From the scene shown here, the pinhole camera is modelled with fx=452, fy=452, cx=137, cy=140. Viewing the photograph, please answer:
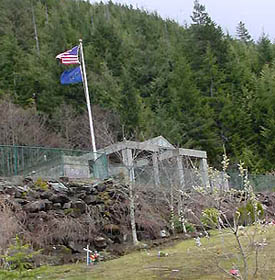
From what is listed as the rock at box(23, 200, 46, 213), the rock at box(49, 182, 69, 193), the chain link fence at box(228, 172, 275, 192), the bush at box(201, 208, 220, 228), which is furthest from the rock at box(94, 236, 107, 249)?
the chain link fence at box(228, 172, 275, 192)

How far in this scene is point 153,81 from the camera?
43.2 metres

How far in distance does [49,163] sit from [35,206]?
12.5ft

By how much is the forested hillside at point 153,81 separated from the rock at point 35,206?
17.3 metres

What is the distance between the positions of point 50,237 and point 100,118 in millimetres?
21794

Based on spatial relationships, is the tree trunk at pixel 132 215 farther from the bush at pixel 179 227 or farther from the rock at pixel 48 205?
the rock at pixel 48 205

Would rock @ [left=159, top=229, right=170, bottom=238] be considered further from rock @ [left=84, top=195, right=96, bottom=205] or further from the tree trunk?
rock @ [left=84, top=195, right=96, bottom=205]

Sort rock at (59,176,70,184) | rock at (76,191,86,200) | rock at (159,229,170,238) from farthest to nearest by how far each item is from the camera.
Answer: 1. rock at (59,176,70,184)
2. rock at (159,229,170,238)
3. rock at (76,191,86,200)

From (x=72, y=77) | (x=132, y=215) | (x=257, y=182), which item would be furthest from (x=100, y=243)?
(x=257, y=182)

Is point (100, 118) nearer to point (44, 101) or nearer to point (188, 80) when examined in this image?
point (44, 101)

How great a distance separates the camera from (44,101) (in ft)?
115

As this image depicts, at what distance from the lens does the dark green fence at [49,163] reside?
16.8 metres

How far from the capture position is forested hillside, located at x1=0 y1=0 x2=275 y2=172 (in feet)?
117

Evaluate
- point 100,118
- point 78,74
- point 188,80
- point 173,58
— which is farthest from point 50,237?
point 173,58

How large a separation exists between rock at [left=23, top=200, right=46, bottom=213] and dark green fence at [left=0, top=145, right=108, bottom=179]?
9.91 ft
